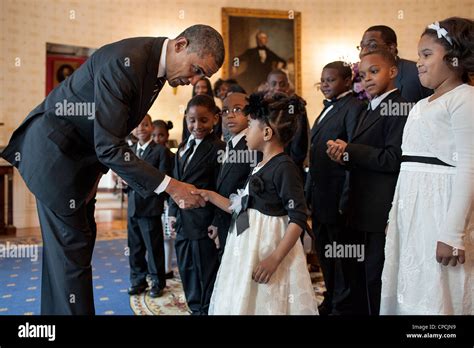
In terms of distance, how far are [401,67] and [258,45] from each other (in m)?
5.90

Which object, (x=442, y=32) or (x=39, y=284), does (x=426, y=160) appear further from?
(x=39, y=284)

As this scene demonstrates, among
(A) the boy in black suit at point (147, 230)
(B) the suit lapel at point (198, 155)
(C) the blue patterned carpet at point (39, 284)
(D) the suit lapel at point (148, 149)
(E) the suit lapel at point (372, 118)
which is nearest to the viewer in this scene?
(E) the suit lapel at point (372, 118)

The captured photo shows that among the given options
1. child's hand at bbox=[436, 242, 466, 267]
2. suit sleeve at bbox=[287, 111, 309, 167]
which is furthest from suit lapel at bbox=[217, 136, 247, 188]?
child's hand at bbox=[436, 242, 466, 267]

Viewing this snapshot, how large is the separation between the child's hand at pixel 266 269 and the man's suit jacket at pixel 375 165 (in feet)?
1.85

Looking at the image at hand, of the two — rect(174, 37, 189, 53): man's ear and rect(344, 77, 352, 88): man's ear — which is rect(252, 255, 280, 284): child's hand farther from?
rect(344, 77, 352, 88): man's ear

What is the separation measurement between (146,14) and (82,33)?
112cm

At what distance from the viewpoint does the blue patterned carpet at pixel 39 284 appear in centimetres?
294

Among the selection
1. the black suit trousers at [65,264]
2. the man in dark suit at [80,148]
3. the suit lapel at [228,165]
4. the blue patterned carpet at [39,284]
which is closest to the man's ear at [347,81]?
the suit lapel at [228,165]

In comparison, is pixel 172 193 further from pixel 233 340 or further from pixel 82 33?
pixel 82 33

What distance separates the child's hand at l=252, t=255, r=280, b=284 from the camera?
1.91m

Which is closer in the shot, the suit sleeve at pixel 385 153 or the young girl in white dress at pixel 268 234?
the young girl in white dress at pixel 268 234

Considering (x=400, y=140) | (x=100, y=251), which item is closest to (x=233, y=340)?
(x=400, y=140)

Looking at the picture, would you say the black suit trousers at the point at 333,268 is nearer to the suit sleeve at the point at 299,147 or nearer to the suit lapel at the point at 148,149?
the suit sleeve at the point at 299,147

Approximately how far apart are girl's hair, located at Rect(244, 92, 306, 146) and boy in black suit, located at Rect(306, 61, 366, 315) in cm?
63
